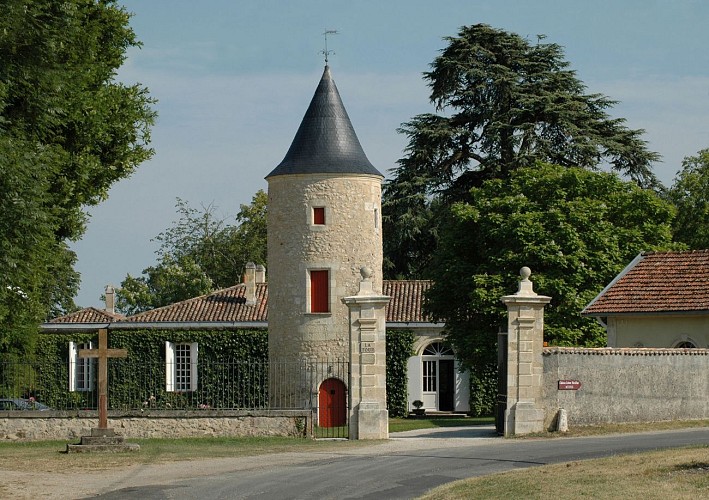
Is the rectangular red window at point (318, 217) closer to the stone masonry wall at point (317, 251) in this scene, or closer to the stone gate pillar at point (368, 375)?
the stone masonry wall at point (317, 251)

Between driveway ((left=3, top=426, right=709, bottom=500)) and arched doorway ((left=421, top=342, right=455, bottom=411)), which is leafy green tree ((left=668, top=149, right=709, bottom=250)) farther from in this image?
driveway ((left=3, top=426, right=709, bottom=500))

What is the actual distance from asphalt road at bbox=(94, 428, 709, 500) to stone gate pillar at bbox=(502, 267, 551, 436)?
0.67 meters

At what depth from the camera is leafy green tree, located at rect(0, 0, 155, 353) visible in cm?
2197

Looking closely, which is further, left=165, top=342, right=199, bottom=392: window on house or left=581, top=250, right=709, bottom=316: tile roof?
left=165, top=342, right=199, bottom=392: window on house

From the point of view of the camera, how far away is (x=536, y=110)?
47.5 metres

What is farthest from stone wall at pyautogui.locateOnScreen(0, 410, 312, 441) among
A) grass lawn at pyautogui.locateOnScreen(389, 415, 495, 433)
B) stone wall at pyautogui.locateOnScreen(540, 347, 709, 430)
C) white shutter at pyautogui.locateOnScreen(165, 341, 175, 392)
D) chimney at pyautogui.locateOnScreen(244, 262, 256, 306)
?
chimney at pyautogui.locateOnScreen(244, 262, 256, 306)

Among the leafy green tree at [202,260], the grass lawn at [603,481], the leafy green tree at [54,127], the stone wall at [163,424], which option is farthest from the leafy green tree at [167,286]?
the grass lawn at [603,481]

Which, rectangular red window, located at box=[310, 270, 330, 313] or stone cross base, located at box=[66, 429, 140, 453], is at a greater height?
rectangular red window, located at box=[310, 270, 330, 313]

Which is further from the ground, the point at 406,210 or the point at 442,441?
the point at 406,210

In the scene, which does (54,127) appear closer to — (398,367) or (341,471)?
(341,471)

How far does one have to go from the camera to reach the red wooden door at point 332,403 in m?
38.7

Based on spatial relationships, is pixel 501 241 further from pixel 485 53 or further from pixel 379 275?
pixel 485 53

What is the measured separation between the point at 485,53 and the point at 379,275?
38.0 feet

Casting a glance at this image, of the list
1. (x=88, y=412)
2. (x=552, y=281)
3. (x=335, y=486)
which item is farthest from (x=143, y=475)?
(x=552, y=281)
